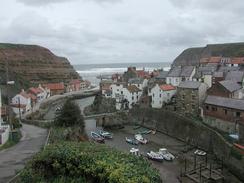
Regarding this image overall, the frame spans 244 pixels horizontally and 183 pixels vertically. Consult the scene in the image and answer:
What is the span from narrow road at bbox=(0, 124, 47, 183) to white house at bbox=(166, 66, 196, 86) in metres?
32.1

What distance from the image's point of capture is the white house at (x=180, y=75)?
55.4 meters

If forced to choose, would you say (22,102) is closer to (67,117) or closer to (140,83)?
(140,83)

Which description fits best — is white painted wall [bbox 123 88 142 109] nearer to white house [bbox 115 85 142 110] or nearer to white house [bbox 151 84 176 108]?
white house [bbox 115 85 142 110]

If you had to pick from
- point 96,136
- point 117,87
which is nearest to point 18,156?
point 96,136

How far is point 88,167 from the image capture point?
12148 mm

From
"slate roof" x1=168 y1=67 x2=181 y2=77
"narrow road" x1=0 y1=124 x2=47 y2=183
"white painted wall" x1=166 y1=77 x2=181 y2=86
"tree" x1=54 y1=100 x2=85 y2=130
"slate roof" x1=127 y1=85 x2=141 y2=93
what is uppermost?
"slate roof" x1=168 y1=67 x2=181 y2=77

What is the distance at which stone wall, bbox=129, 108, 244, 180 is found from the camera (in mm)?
29062

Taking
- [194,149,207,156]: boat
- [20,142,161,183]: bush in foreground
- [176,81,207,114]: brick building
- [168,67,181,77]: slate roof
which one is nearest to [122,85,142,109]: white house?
[168,67,181,77]: slate roof

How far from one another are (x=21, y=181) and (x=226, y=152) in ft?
77.5

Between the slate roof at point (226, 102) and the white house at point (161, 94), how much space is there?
11.7 m

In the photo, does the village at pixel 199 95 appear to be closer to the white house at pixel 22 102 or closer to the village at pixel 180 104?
the village at pixel 180 104

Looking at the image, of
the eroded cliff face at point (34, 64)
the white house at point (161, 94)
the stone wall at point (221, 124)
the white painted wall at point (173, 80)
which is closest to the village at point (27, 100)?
the eroded cliff face at point (34, 64)

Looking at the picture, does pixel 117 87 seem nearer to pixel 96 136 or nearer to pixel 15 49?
pixel 96 136

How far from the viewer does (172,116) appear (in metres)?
43.8
